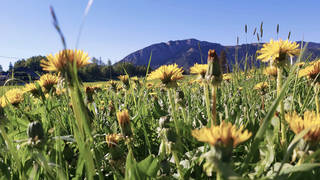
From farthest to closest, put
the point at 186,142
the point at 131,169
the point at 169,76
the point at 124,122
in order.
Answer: the point at 169,76 < the point at 186,142 < the point at 124,122 < the point at 131,169

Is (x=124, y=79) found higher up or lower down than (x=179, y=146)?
higher up

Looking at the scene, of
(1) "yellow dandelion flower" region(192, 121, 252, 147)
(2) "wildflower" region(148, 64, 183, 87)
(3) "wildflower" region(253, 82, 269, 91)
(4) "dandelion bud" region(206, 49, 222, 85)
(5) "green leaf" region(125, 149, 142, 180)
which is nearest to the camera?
(1) "yellow dandelion flower" region(192, 121, 252, 147)

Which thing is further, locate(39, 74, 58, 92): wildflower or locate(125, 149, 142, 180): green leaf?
locate(39, 74, 58, 92): wildflower

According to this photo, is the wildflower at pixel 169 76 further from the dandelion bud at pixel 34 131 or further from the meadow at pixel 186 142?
the dandelion bud at pixel 34 131

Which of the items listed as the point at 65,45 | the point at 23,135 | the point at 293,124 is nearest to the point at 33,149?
the point at 65,45

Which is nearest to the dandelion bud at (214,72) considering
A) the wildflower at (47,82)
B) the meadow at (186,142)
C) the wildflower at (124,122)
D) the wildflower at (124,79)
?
the meadow at (186,142)

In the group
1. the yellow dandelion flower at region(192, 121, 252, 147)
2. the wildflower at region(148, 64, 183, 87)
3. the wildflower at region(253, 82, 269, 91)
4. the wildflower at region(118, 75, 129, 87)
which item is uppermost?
the wildflower at region(148, 64, 183, 87)

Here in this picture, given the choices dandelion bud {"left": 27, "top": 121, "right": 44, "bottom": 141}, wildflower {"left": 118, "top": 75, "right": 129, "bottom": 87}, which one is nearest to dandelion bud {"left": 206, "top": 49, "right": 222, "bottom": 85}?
dandelion bud {"left": 27, "top": 121, "right": 44, "bottom": 141}

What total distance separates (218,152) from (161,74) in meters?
1.29

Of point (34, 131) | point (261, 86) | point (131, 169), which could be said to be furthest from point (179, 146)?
point (261, 86)

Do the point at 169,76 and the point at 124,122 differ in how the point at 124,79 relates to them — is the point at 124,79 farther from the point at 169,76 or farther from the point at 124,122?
the point at 124,122

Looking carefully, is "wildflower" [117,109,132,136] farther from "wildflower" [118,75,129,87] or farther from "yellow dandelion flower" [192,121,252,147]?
"wildflower" [118,75,129,87]

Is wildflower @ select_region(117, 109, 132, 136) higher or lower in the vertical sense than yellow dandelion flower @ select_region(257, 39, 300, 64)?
lower

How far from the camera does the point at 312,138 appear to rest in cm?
83
